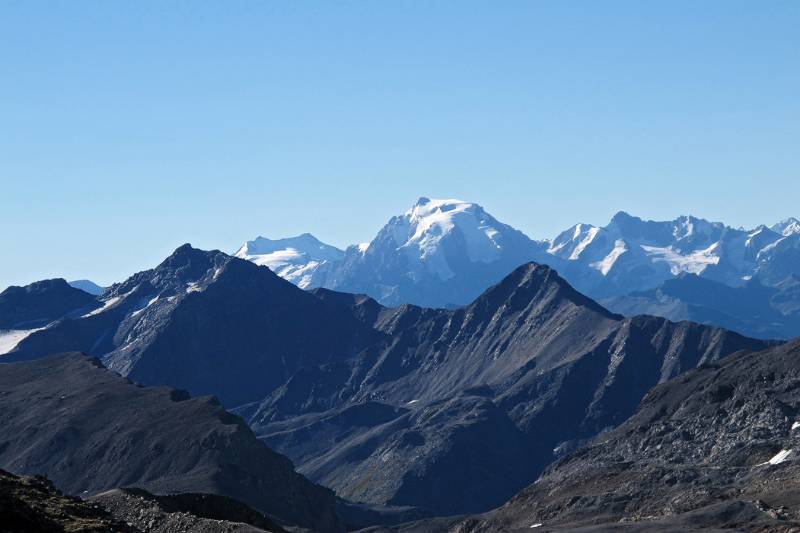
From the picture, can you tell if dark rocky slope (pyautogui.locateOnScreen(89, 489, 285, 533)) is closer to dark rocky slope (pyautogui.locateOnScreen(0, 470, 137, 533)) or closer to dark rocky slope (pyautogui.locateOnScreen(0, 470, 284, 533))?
dark rocky slope (pyautogui.locateOnScreen(0, 470, 284, 533))

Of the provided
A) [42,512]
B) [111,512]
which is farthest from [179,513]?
[42,512]

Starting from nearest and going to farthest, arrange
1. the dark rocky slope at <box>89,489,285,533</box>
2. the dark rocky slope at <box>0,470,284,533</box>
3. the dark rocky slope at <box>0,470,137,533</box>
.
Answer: the dark rocky slope at <box>0,470,137,533</box> < the dark rocky slope at <box>0,470,284,533</box> < the dark rocky slope at <box>89,489,285,533</box>

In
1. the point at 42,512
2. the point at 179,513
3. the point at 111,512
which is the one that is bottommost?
the point at 179,513

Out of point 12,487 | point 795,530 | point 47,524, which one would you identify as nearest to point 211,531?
point 12,487

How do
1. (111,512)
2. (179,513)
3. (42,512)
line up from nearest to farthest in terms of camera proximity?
(42,512) → (111,512) → (179,513)

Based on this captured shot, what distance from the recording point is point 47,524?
243ft

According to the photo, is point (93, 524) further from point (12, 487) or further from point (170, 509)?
point (170, 509)

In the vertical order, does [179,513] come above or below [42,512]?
below

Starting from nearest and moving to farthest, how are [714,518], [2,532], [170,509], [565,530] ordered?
[2,532]
[170,509]
[714,518]
[565,530]

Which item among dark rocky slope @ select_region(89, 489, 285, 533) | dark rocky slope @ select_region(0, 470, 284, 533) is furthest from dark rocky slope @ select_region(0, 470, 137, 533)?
dark rocky slope @ select_region(89, 489, 285, 533)

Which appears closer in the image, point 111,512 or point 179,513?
point 111,512

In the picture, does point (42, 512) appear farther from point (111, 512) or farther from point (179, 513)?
point (179, 513)

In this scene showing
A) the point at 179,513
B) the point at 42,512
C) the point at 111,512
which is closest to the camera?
the point at 42,512

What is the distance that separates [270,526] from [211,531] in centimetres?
3516
